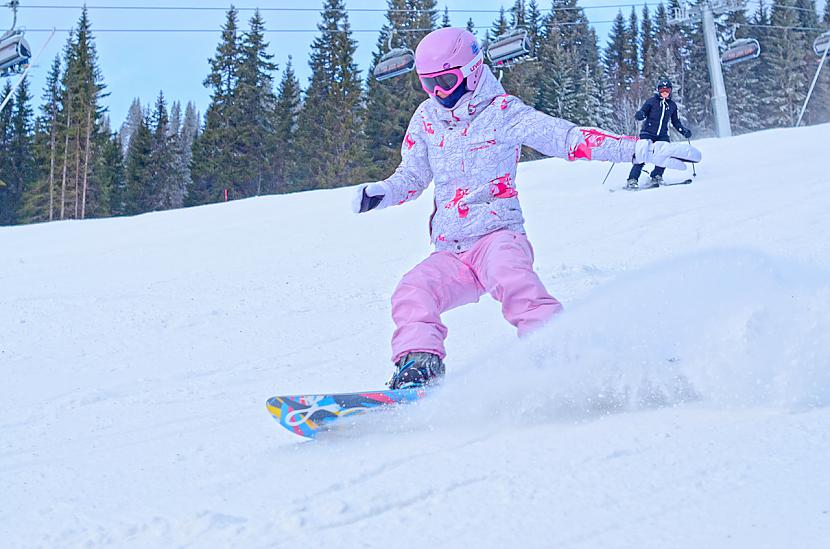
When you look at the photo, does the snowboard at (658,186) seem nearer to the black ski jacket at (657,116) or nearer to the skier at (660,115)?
the skier at (660,115)

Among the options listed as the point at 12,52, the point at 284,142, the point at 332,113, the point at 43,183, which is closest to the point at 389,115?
the point at 332,113

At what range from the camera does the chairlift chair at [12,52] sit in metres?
17.2

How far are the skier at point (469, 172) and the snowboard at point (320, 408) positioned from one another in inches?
16.5

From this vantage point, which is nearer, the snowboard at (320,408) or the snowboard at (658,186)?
the snowboard at (320,408)

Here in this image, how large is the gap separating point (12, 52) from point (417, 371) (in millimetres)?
17937

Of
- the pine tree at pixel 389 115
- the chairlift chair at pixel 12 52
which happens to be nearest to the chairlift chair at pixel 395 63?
the chairlift chair at pixel 12 52

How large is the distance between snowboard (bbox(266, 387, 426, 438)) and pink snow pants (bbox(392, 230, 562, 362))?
0.97 feet

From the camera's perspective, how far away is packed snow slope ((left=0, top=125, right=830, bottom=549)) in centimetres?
154

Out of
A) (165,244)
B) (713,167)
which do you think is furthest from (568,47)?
(165,244)

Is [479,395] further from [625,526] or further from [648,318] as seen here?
[625,526]

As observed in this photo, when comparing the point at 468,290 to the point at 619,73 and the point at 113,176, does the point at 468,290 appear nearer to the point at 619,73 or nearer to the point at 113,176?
the point at 113,176

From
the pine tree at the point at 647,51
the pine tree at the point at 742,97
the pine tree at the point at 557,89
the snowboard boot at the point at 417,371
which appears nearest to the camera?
the snowboard boot at the point at 417,371

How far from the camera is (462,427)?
2.25 metres

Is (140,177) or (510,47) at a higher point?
(510,47)
